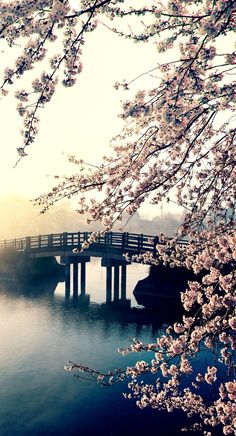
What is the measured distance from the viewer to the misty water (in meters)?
11.5

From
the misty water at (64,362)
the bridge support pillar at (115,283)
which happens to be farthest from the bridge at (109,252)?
the misty water at (64,362)

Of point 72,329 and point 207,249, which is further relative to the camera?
point 72,329

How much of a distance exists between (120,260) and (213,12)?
91.9 ft

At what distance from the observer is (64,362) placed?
16188 mm

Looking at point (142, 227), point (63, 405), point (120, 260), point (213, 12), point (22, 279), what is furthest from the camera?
point (142, 227)

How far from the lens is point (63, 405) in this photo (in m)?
12.6

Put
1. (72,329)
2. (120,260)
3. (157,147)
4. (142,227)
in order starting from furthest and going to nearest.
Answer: (142,227)
(120,260)
(72,329)
(157,147)

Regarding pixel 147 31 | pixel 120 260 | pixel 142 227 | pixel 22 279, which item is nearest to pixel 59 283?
pixel 22 279

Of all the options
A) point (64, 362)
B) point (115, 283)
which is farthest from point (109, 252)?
point (64, 362)

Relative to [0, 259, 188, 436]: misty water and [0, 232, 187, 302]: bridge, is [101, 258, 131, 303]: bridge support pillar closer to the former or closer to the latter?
[0, 232, 187, 302]: bridge

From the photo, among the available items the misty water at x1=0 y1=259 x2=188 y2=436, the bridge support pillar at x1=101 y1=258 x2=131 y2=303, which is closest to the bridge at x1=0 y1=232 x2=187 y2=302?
the bridge support pillar at x1=101 y1=258 x2=131 y2=303

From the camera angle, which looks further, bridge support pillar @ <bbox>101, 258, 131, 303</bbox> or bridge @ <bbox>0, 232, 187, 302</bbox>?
bridge support pillar @ <bbox>101, 258, 131, 303</bbox>

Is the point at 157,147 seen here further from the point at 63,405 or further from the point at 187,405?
the point at 63,405

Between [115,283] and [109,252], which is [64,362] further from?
[115,283]
